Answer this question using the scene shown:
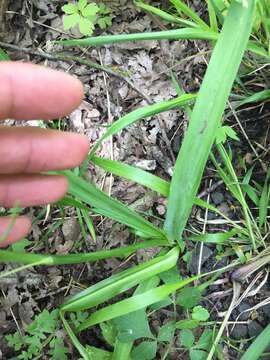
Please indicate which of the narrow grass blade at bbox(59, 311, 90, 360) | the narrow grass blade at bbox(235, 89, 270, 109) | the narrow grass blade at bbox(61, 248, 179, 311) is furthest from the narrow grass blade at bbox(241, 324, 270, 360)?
the narrow grass blade at bbox(235, 89, 270, 109)

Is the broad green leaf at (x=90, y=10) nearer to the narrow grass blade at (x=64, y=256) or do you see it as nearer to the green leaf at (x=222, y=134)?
the green leaf at (x=222, y=134)

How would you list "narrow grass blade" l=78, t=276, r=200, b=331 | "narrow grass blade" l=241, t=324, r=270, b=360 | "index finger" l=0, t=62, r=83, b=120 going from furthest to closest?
1. "narrow grass blade" l=241, t=324, r=270, b=360
2. "narrow grass blade" l=78, t=276, r=200, b=331
3. "index finger" l=0, t=62, r=83, b=120

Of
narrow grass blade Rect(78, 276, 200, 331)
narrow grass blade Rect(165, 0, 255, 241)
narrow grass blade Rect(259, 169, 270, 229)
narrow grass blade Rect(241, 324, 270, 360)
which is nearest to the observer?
narrow grass blade Rect(165, 0, 255, 241)

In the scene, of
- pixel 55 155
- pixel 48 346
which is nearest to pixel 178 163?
pixel 55 155

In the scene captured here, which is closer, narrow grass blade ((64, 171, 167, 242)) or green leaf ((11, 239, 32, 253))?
narrow grass blade ((64, 171, 167, 242))

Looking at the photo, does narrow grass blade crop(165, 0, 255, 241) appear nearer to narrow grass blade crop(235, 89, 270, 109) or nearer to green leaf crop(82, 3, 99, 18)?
narrow grass blade crop(235, 89, 270, 109)

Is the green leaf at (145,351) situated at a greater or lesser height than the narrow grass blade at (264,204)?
lesser

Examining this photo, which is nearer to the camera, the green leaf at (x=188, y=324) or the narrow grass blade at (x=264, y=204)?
the green leaf at (x=188, y=324)

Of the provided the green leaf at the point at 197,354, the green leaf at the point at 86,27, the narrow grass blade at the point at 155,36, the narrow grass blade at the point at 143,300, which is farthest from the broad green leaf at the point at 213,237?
the green leaf at the point at 86,27
